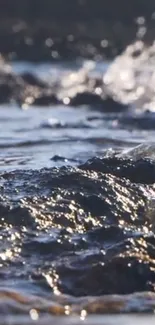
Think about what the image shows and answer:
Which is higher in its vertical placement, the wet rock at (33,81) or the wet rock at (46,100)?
the wet rock at (33,81)

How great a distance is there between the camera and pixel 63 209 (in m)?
4.36

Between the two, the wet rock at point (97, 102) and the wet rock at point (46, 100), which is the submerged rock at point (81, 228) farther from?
the wet rock at point (46, 100)

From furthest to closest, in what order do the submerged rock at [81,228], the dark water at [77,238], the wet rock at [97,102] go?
the wet rock at [97,102], the submerged rock at [81,228], the dark water at [77,238]

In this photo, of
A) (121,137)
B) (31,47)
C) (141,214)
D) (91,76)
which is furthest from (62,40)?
(141,214)

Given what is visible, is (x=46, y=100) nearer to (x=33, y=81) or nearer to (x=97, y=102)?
(x=97, y=102)

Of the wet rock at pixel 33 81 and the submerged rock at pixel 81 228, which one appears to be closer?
the submerged rock at pixel 81 228

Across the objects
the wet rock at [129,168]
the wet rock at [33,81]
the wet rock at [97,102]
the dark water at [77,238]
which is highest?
the wet rock at [33,81]

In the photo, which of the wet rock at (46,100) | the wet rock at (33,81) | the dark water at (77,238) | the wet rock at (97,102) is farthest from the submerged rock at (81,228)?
the wet rock at (33,81)

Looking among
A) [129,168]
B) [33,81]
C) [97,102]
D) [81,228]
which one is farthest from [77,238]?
[33,81]

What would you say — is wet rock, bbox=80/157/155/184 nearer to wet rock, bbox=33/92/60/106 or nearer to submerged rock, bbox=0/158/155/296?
submerged rock, bbox=0/158/155/296

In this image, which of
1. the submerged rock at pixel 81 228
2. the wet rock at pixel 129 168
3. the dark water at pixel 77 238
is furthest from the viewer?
the wet rock at pixel 129 168

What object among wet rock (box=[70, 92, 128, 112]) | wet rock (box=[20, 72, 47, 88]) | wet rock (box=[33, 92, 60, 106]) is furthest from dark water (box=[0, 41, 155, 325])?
wet rock (box=[20, 72, 47, 88])

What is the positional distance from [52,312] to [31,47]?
14.4m

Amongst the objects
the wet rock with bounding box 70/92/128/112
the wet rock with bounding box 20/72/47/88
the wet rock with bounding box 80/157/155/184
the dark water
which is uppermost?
the wet rock with bounding box 20/72/47/88
